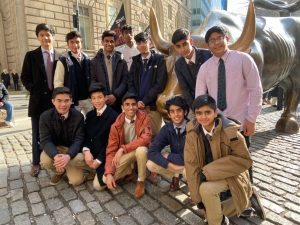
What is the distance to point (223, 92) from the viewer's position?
2814 mm

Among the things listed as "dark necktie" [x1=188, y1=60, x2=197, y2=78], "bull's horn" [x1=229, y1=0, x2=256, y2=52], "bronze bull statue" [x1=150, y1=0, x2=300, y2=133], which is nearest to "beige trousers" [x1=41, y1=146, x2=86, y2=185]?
"bronze bull statue" [x1=150, y1=0, x2=300, y2=133]

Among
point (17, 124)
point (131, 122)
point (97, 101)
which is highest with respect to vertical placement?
point (97, 101)

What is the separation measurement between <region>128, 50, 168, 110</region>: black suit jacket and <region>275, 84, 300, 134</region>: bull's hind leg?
3.69m

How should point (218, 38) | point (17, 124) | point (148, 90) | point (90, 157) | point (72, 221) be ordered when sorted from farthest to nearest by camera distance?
point (17, 124)
point (148, 90)
point (90, 157)
point (72, 221)
point (218, 38)

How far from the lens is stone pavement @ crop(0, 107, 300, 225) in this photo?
2871 mm

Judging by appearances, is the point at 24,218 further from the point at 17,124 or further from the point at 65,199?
the point at 17,124

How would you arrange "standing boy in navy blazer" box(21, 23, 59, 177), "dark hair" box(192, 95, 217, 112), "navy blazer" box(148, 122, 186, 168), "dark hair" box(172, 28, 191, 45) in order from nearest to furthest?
"dark hair" box(192, 95, 217, 112) → "dark hair" box(172, 28, 191, 45) → "navy blazer" box(148, 122, 186, 168) → "standing boy in navy blazer" box(21, 23, 59, 177)

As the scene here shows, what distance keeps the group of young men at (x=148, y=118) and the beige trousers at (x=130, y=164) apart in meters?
0.01

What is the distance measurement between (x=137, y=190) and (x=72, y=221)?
0.84m

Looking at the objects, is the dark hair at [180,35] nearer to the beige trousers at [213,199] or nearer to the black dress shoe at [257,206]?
the beige trousers at [213,199]

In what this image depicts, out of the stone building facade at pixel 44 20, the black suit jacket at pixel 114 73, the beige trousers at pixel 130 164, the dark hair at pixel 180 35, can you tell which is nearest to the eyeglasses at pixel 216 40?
the dark hair at pixel 180 35

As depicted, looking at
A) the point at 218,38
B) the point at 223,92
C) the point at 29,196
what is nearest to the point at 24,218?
the point at 29,196

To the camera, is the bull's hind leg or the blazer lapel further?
the bull's hind leg

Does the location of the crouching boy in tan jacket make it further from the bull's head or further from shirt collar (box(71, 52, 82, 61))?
shirt collar (box(71, 52, 82, 61))
